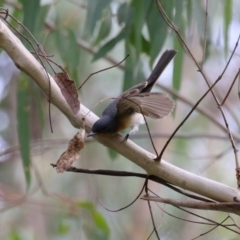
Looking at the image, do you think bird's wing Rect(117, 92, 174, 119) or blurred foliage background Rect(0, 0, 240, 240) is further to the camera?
blurred foliage background Rect(0, 0, 240, 240)

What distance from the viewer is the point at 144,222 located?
10.1ft

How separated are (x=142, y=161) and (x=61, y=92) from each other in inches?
7.5

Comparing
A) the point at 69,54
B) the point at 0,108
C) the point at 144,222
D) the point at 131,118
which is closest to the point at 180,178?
the point at 131,118

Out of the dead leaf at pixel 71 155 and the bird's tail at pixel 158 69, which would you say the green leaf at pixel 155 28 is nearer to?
the bird's tail at pixel 158 69

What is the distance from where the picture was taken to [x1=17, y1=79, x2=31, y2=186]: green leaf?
1.70 meters

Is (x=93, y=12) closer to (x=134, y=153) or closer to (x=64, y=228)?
(x=134, y=153)

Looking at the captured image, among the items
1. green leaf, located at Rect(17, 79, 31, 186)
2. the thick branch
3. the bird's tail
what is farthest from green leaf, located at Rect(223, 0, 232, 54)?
the thick branch

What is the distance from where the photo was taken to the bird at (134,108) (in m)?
0.95

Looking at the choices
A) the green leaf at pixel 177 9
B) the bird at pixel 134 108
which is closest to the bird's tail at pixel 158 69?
the bird at pixel 134 108

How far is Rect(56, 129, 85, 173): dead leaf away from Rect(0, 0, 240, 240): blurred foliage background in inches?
12.1

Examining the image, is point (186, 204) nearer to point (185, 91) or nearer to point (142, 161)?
point (142, 161)

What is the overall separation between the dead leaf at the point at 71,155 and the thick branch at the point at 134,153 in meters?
0.07

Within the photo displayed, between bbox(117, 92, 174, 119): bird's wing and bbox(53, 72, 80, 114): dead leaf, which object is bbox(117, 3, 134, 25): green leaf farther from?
bbox(53, 72, 80, 114): dead leaf

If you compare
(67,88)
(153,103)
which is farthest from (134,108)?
(67,88)
